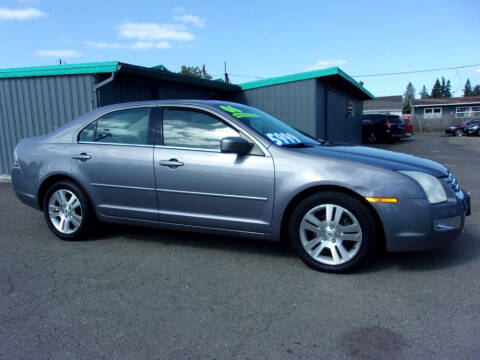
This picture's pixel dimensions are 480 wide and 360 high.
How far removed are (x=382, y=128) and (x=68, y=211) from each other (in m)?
19.5

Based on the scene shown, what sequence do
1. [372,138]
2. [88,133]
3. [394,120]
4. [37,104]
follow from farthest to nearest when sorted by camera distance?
[372,138]
[394,120]
[37,104]
[88,133]

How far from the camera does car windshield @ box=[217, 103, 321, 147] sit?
391 cm

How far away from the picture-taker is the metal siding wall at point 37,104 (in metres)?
9.09

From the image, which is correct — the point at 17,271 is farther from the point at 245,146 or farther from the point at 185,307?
the point at 245,146

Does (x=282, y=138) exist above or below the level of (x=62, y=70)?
below

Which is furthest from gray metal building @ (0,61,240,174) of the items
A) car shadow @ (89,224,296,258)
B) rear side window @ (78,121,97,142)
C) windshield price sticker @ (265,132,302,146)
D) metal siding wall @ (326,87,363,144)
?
metal siding wall @ (326,87,363,144)

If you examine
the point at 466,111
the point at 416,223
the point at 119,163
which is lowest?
the point at 416,223

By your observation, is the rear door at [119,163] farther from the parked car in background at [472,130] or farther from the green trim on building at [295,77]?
the parked car in background at [472,130]

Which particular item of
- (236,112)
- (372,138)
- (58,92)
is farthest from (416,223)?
(372,138)

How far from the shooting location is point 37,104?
31.4ft

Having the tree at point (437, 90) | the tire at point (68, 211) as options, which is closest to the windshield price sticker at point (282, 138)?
the tire at point (68, 211)

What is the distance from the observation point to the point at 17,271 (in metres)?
3.76

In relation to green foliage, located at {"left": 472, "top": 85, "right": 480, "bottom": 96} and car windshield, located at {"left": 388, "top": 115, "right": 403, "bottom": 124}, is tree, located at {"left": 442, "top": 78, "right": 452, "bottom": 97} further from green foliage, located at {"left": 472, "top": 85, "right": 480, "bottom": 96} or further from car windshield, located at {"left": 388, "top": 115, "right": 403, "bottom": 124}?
car windshield, located at {"left": 388, "top": 115, "right": 403, "bottom": 124}

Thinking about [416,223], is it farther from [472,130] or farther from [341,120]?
[472,130]
